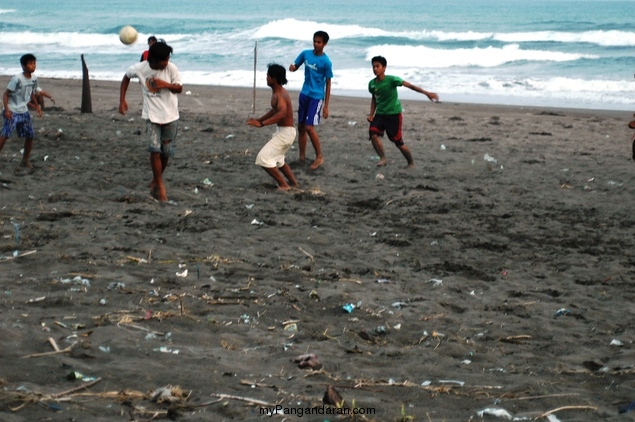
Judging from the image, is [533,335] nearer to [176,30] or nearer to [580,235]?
[580,235]

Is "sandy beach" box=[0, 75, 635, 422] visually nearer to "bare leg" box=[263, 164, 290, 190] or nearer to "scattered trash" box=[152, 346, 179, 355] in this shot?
"scattered trash" box=[152, 346, 179, 355]

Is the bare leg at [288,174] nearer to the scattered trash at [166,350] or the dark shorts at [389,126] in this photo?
the dark shorts at [389,126]

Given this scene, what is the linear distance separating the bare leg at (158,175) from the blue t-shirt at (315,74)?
8.07 ft

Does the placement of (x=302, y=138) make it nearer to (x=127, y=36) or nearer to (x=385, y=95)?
(x=385, y=95)

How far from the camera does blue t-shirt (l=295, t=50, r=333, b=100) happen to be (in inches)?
394

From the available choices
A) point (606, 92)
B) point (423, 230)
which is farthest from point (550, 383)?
point (606, 92)

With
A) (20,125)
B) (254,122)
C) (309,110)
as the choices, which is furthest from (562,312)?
(20,125)

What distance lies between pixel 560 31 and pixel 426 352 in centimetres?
4475

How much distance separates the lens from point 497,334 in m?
5.05

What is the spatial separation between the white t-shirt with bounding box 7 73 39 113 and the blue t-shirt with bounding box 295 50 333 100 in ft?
9.78

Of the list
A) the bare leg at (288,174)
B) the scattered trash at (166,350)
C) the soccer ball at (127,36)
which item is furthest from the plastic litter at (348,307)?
the soccer ball at (127,36)

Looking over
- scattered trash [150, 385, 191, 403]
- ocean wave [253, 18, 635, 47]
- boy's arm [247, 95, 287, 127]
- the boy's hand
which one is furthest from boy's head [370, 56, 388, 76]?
ocean wave [253, 18, 635, 47]

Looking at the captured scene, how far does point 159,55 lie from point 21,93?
2.32 m

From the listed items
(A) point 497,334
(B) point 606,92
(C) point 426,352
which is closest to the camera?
(C) point 426,352
